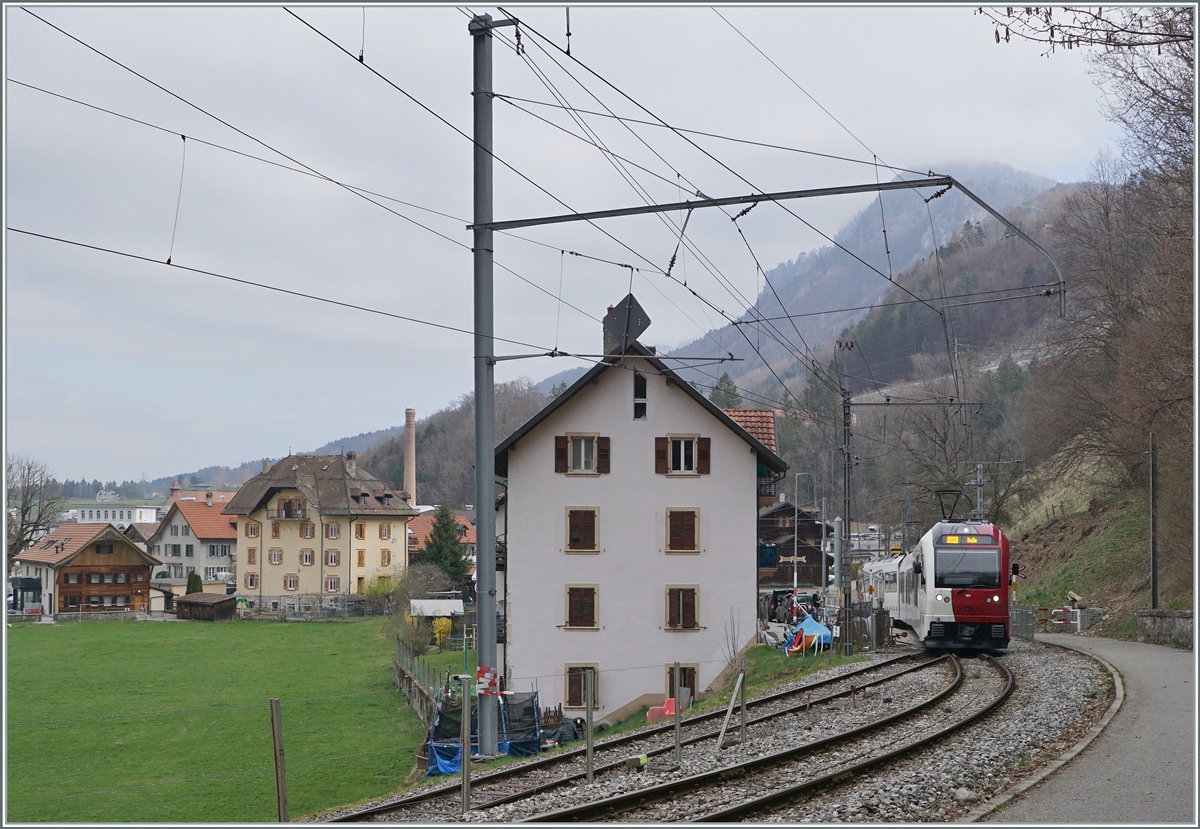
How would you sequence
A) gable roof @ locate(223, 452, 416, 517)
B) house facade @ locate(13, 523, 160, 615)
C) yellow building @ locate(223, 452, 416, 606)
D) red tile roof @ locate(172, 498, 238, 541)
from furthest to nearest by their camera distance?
red tile roof @ locate(172, 498, 238, 541) → gable roof @ locate(223, 452, 416, 517) → yellow building @ locate(223, 452, 416, 606) → house facade @ locate(13, 523, 160, 615)

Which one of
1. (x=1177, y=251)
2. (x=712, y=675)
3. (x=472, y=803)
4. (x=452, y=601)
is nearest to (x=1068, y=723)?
(x=472, y=803)

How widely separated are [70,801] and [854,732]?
67.5ft

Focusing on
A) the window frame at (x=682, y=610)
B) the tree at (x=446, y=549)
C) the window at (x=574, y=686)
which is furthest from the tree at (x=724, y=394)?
the tree at (x=446, y=549)

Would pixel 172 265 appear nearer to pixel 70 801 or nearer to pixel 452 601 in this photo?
pixel 70 801

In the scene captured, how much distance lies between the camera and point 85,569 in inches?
Result: 3110

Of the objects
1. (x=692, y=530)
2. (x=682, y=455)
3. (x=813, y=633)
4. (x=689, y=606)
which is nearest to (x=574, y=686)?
(x=689, y=606)

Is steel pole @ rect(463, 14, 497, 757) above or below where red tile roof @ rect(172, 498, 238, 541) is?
above

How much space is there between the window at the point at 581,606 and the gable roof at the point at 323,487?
53.0 m

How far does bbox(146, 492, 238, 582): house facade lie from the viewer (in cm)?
9794

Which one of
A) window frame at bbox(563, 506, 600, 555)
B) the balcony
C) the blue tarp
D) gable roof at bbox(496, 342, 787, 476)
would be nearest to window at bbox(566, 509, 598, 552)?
window frame at bbox(563, 506, 600, 555)

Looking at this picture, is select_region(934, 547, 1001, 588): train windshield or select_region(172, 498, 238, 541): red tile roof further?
select_region(172, 498, 238, 541): red tile roof

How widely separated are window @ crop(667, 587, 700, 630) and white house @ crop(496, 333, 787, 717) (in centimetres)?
4

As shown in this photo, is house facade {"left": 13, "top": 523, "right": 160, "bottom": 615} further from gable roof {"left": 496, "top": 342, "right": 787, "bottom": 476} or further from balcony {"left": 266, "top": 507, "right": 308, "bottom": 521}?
gable roof {"left": 496, "top": 342, "right": 787, "bottom": 476}

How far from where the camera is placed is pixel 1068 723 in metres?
15.5
